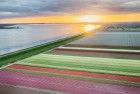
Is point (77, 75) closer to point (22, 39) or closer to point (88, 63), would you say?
point (88, 63)

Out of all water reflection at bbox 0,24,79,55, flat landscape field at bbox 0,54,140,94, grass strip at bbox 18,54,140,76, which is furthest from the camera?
water reflection at bbox 0,24,79,55

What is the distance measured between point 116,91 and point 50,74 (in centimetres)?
228

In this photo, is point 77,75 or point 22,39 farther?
point 22,39

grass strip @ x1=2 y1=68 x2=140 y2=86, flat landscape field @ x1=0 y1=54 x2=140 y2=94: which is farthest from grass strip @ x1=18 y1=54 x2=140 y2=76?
grass strip @ x1=2 y1=68 x2=140 y2=86

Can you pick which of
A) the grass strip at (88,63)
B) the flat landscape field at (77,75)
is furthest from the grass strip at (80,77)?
the grass strip at (88,63)

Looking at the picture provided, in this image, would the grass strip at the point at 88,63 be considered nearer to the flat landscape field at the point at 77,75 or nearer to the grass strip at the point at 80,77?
the flat landscape field at the point at 77,75

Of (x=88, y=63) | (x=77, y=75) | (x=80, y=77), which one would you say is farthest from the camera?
(x=88, y=63)

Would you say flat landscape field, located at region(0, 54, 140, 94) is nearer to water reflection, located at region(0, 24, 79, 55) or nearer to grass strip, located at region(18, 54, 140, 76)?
grass strip, located at region(18, 54, 140, 76)

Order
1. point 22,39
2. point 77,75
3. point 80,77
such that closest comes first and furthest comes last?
point 80,77
point 77,75
point 22,39

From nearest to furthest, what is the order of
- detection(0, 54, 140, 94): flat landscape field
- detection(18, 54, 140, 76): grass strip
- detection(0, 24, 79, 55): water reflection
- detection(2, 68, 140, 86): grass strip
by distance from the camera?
detection(0, 54, 140, 94): flat landscape field < detection(2, 68, 140, 86): grass strip < detection(18, 54, 140, 76): grass strip < detection(0, 24, 79, 55): water reflection

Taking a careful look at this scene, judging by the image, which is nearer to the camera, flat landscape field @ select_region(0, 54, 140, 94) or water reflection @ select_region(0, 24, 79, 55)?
flat landscape field @ select_region(0, 54, 140, 94)

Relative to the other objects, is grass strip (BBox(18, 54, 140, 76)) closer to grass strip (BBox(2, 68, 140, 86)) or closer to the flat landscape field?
the flat landscape field

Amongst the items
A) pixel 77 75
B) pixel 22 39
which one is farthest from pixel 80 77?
pixel 22 39

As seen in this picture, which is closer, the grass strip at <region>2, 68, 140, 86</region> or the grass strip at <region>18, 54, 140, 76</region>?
the grass strip at <region>2, 68, 140, 86</region>
